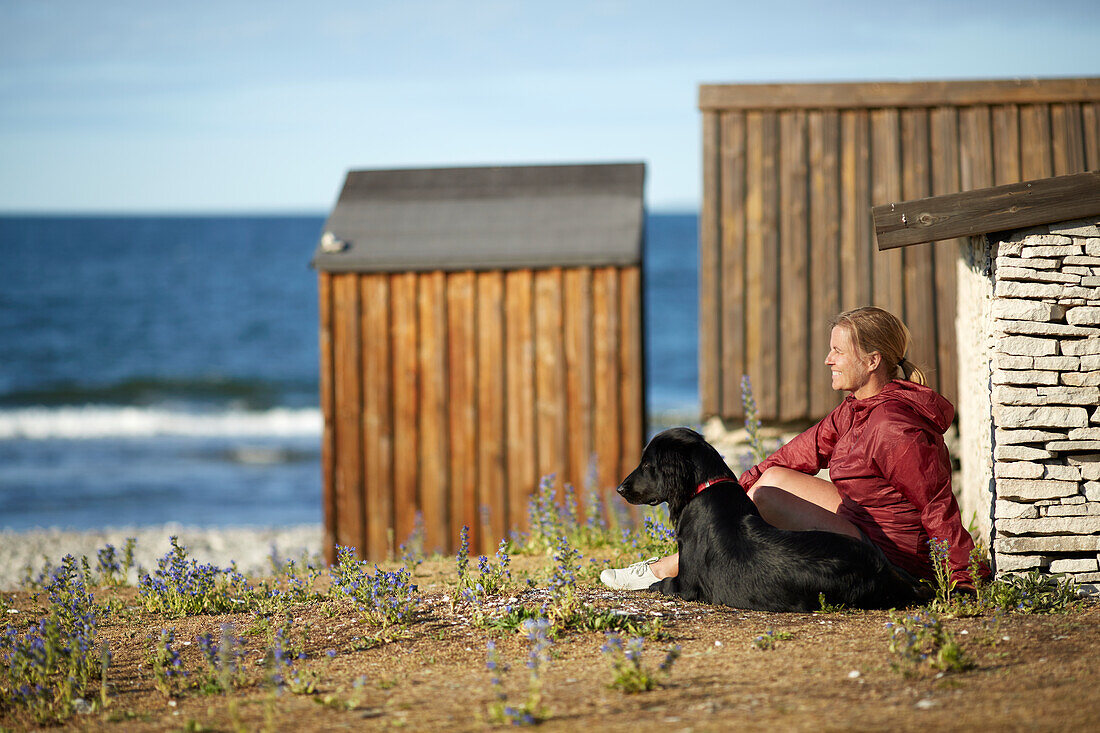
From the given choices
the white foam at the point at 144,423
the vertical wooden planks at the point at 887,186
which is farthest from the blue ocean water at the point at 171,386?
the vertical wooden planks at the point at 887,186

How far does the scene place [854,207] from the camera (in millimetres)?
7539

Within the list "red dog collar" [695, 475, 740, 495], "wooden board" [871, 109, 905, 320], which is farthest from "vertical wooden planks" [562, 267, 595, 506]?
"red dog collar" [695, 475, 740, 495]

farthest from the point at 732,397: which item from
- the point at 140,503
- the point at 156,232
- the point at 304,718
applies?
the point at 156,232

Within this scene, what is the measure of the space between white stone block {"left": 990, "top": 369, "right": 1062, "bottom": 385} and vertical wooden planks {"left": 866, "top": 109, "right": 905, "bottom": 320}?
10.3ft

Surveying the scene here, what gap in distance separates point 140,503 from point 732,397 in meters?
10.8

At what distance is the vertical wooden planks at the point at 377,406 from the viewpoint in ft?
25.5

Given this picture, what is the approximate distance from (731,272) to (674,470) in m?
3.59

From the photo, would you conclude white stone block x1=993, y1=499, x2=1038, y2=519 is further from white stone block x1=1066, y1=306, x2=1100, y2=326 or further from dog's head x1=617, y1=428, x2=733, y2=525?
dog's head x1=617, y1=428, x2=733, y2=525

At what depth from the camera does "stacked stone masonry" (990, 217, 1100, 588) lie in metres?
4.40

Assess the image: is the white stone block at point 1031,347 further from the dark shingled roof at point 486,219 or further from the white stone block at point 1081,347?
the dark shingled roof at point 486,219

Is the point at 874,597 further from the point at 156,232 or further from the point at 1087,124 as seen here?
the point at 156,232

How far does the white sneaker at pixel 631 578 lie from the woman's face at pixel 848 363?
1.31 metres

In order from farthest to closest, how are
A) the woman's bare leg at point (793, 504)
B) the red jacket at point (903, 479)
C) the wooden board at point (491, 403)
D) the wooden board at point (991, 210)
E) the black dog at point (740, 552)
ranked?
the wooden board at point (491, 403), the woman's bare leg at point (793, 504), the wooden board at point (991, 210), the red jacket at point (903, 479), the black dog at point (740, 552)

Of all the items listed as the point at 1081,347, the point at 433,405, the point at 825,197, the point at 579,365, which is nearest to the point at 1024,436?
the point at 1081,347
